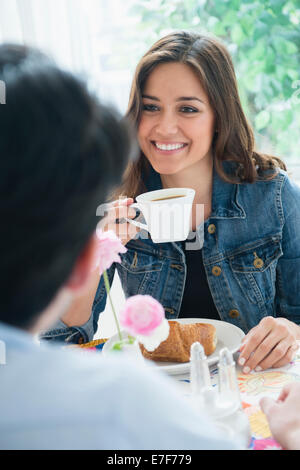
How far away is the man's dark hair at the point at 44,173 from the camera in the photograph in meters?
0.40

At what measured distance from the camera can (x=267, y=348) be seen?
1.04m

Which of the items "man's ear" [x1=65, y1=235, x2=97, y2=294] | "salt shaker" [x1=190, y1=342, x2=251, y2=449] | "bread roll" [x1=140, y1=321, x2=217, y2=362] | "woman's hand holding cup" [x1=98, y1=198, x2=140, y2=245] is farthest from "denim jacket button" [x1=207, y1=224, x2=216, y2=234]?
"man's ear" [x1=65, y1=235, x2=97, y2=294]

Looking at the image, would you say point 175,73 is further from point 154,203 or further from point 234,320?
point 234,320

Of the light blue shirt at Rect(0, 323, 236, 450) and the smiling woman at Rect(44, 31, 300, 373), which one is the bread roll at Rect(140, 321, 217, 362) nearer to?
the smiling woman at Rect(44, 31, 300, 373)

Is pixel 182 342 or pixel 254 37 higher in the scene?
pixel 254 37

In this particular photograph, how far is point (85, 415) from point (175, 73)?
121cm

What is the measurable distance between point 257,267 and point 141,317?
0.76m

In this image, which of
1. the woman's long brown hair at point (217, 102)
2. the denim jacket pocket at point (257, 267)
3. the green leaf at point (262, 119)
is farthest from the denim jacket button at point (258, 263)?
the green leaf at point (262, 119)

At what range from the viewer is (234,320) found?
146 centimetres

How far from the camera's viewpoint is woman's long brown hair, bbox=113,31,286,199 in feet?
4.82

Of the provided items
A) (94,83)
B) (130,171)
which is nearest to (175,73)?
(130,171)
